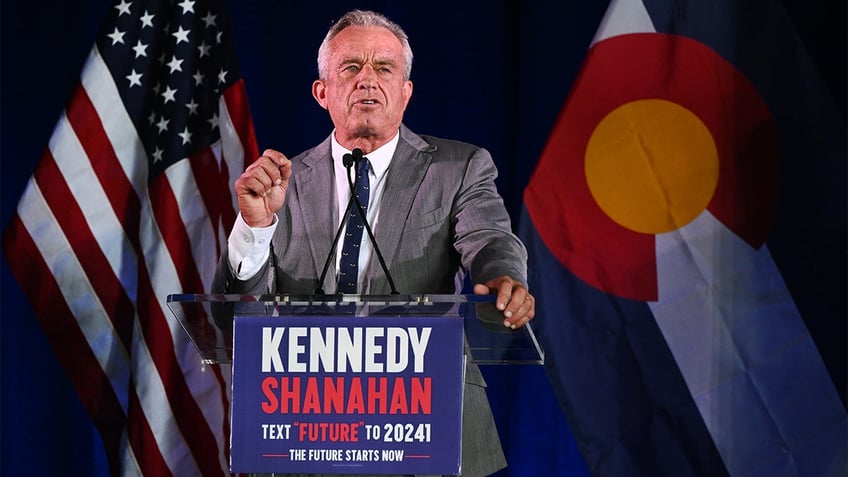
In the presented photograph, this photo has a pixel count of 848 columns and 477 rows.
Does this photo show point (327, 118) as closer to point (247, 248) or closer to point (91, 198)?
point (91, 198)

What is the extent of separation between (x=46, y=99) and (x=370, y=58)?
194cm

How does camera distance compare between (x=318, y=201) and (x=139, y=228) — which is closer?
(x=318, y=201)

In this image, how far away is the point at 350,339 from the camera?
5.87ft

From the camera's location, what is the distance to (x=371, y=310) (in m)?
1.81

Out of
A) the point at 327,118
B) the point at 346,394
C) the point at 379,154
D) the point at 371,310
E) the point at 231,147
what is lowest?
the point at 346,394

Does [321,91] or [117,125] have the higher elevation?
[117,125]

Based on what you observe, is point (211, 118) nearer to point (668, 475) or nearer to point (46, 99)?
point (46, 99)

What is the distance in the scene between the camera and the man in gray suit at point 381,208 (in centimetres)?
214

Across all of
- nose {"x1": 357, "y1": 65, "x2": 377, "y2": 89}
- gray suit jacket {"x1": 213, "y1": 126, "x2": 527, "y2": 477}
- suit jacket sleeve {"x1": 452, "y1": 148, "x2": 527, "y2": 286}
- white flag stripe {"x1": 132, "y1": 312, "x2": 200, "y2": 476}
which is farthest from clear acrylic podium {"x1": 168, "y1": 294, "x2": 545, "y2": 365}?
white flag stripe {"x1": 132, "y1": 312, "x2": 200, "y2": 476}

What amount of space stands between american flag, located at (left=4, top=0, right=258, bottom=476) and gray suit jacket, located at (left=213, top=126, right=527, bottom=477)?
3.78ft

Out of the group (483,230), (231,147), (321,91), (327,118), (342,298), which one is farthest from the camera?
(327,118)

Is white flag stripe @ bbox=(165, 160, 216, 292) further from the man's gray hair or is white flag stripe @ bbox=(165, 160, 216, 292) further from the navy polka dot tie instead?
the navy polka dot tie

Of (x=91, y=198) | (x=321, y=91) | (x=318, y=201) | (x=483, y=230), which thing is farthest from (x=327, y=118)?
(x=483, y=230)

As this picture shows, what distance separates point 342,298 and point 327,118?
7.28ft
